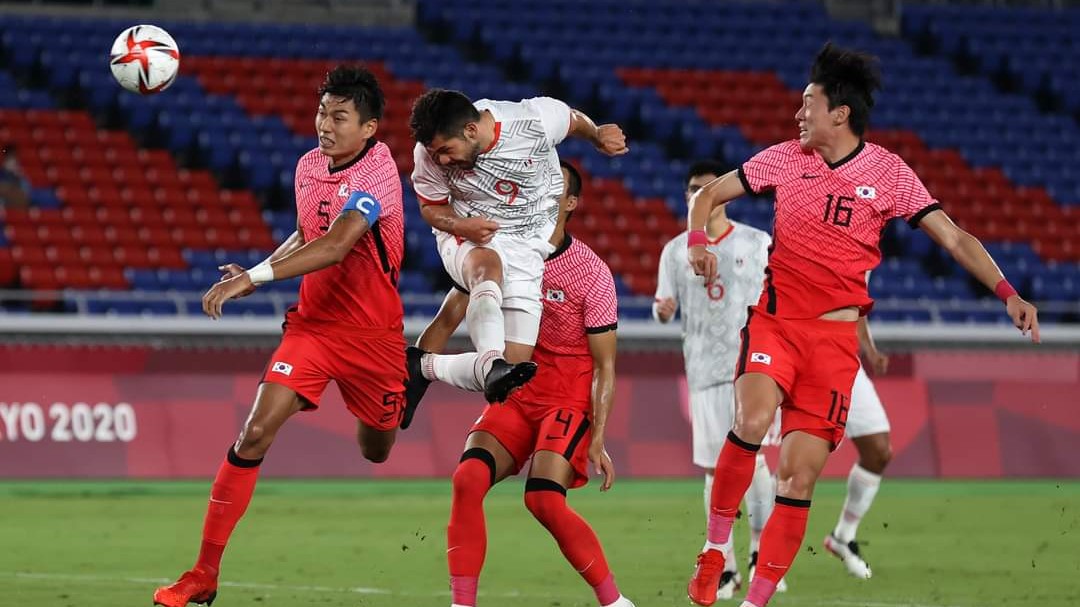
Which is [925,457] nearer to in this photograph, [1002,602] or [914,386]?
[914,386]

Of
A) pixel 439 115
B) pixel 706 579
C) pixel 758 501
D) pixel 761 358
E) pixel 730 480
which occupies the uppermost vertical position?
pixel 439 115

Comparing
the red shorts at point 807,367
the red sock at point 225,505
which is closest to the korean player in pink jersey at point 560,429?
the red shorts at point 807,367

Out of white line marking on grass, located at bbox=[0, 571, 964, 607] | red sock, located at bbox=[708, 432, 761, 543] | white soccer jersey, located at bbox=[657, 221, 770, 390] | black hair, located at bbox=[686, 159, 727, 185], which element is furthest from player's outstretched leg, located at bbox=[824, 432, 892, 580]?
red sock, located at bbox=[708, 432, 761, 543]

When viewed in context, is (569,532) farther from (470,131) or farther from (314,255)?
(470,131)

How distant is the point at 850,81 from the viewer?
26.7 feet

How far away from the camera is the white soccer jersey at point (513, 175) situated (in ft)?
28.1

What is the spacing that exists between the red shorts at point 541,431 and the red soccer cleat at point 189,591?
146 centimetres

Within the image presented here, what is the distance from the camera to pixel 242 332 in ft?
56.7

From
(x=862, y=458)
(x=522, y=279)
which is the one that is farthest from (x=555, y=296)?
(x=862, y=458)

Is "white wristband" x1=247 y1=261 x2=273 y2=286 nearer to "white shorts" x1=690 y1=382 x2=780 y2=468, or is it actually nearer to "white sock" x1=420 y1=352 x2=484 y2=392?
"white sock" x1=420 y1=352 x2=484 y2=392

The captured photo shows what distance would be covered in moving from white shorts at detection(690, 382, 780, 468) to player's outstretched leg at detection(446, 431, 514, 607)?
2844 mm

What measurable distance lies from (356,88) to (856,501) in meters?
4.41

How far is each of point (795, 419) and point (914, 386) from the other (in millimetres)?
10397

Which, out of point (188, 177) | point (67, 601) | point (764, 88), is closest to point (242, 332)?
point (188, 177)
